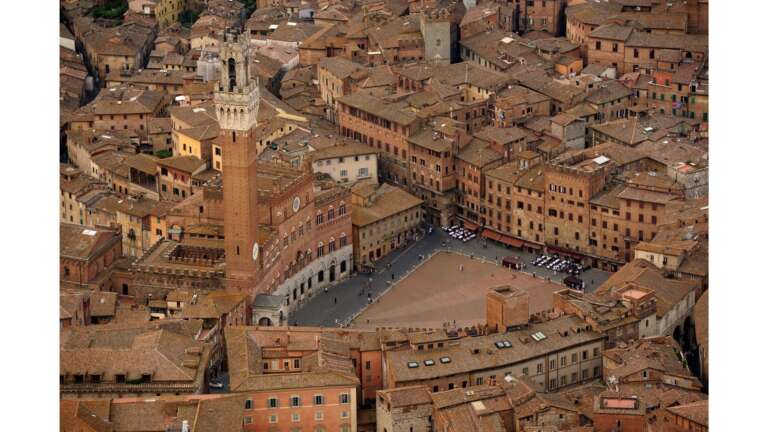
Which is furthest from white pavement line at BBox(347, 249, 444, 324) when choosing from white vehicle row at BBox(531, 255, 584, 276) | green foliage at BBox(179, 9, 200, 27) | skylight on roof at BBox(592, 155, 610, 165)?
green foliage at BBox(179, 9, 200, 27)

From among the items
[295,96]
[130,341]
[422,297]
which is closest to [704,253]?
[422,297]

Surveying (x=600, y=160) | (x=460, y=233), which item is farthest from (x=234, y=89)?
(x=600, y=160)

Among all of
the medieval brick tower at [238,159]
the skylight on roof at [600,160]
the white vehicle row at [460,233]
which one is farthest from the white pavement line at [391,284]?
the skylight on roof at [600,160]

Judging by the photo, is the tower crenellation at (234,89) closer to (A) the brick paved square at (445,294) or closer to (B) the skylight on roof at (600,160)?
(A) the brick paved square at (445,294)

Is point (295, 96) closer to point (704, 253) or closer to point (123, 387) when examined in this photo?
point (704, 253)

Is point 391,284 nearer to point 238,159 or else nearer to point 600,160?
point 238,159

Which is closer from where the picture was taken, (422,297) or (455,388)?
(455,388)
